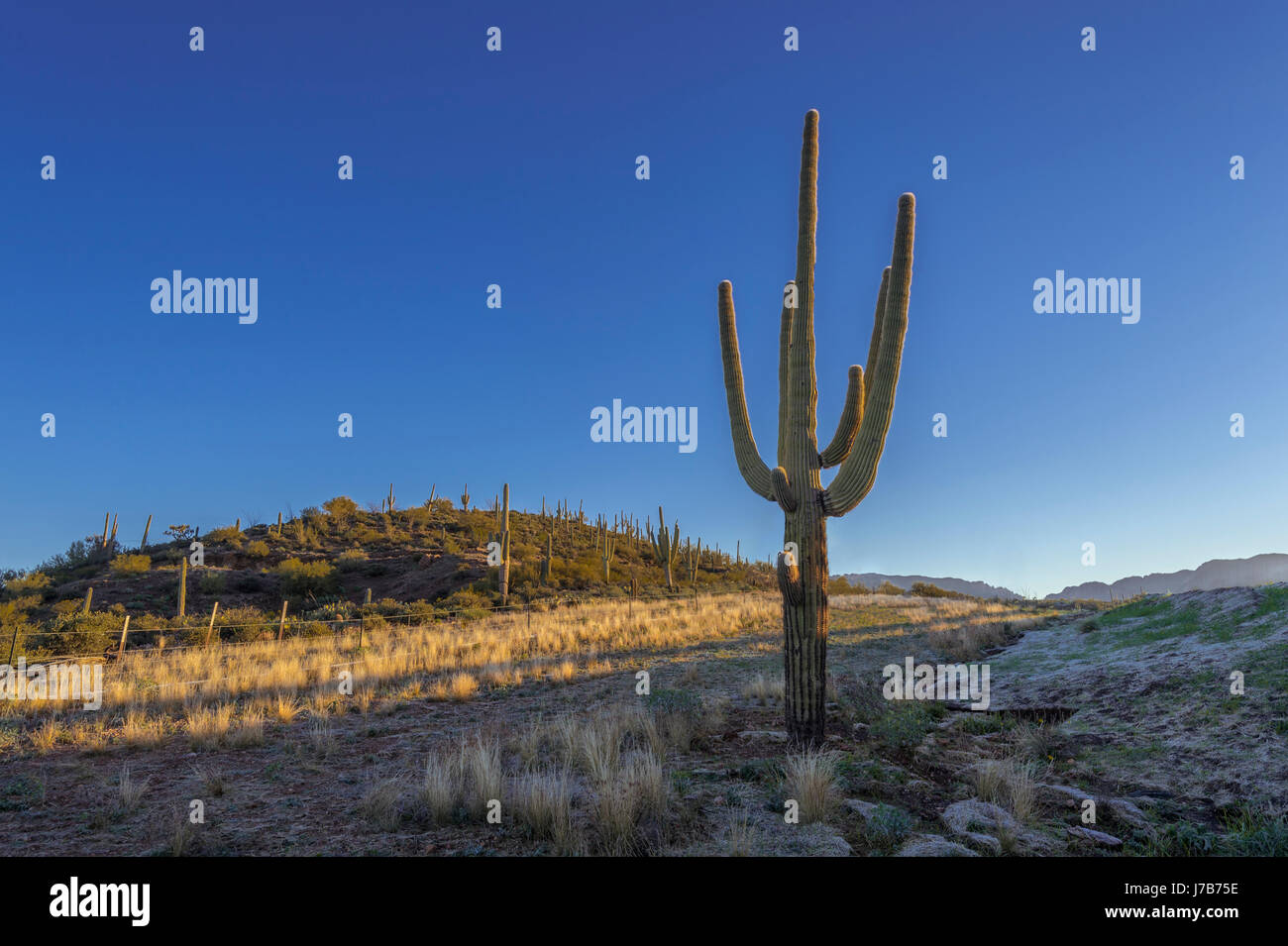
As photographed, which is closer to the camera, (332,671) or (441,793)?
(441,793)

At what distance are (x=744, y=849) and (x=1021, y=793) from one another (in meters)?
2.86

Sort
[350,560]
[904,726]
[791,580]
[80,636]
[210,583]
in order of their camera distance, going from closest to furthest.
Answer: [791,580] → [904,726] → [80,636] → [210,583] → [350,560]

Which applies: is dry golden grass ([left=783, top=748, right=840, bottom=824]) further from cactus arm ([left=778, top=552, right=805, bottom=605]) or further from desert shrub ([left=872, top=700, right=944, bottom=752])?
desert shrub ([left=872, top=700, right=944, bottom=752])

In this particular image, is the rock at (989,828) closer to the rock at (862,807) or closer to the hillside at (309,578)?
the rock at (862,807)

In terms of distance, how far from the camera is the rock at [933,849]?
15.1ft

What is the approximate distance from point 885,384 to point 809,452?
123 cm

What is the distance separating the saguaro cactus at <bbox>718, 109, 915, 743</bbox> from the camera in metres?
7.66

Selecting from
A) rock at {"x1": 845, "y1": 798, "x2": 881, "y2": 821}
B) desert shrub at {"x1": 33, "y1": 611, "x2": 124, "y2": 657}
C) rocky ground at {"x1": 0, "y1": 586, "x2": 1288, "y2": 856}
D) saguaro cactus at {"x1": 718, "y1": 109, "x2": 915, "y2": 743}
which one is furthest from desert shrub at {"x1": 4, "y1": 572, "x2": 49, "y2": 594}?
rock at {"x1": 845, "y1": 798, "x2": 881, "y2": 821}

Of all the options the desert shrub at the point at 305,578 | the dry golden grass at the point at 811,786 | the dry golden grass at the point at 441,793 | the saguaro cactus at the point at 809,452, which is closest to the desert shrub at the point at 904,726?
the saguaro cactus at the point at 809,452

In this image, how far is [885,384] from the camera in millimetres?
7805

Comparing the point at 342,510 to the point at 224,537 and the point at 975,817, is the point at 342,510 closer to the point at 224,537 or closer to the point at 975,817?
the point at 224,537

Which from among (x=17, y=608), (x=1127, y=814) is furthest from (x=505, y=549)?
(x=1127, y=814)

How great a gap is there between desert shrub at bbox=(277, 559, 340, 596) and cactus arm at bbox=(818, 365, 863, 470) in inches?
1407

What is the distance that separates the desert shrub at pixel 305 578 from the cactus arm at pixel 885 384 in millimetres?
36024
